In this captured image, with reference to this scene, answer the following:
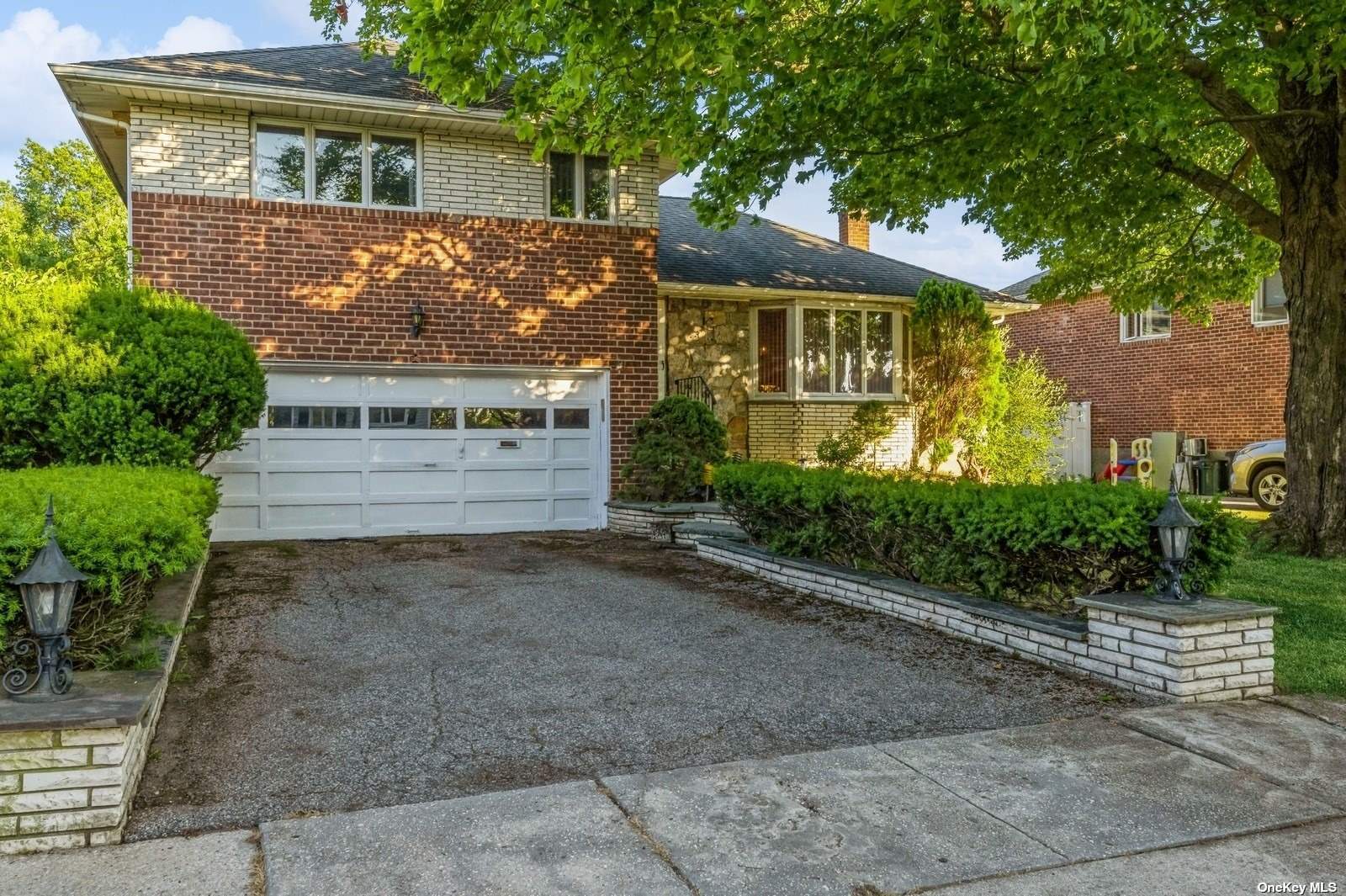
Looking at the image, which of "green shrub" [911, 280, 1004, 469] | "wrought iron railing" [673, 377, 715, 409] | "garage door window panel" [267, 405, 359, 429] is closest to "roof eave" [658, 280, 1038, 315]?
"green shrub" [911, 280, 1004, 469]

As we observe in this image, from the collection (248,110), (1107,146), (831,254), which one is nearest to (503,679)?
(1107,146)

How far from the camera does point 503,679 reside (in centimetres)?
502

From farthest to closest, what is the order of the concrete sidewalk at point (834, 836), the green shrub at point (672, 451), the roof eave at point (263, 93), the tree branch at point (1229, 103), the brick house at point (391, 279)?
the green shrub at point (672, 451) → the brick house at point (391, 279) → the roof eave at point (263, 93) → the tree branch at point (1229, 103) → the concrete sidewalk at point (834, 836)

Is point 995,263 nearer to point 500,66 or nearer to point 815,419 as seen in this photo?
point 815,419

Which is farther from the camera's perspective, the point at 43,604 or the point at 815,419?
the point at 815,419

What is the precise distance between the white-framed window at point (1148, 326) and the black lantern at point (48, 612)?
18.9 metres

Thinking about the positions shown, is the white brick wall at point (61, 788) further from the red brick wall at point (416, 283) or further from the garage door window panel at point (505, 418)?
the garage door window panel at point (505, 418)

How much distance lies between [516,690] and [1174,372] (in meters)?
17.4

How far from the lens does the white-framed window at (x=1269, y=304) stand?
16344 millimetres

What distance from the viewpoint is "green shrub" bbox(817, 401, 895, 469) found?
13.6 meters

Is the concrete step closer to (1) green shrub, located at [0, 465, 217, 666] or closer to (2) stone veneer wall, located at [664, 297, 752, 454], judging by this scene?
(2) stone veneer wall, located at [664, 297, 752, 454]

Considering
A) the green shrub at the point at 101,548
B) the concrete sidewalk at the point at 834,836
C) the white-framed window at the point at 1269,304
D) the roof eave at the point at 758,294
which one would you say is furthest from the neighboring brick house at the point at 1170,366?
the green shrub at the point at 101,548

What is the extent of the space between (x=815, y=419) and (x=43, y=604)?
37.1 feet

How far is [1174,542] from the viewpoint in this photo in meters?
4.81
